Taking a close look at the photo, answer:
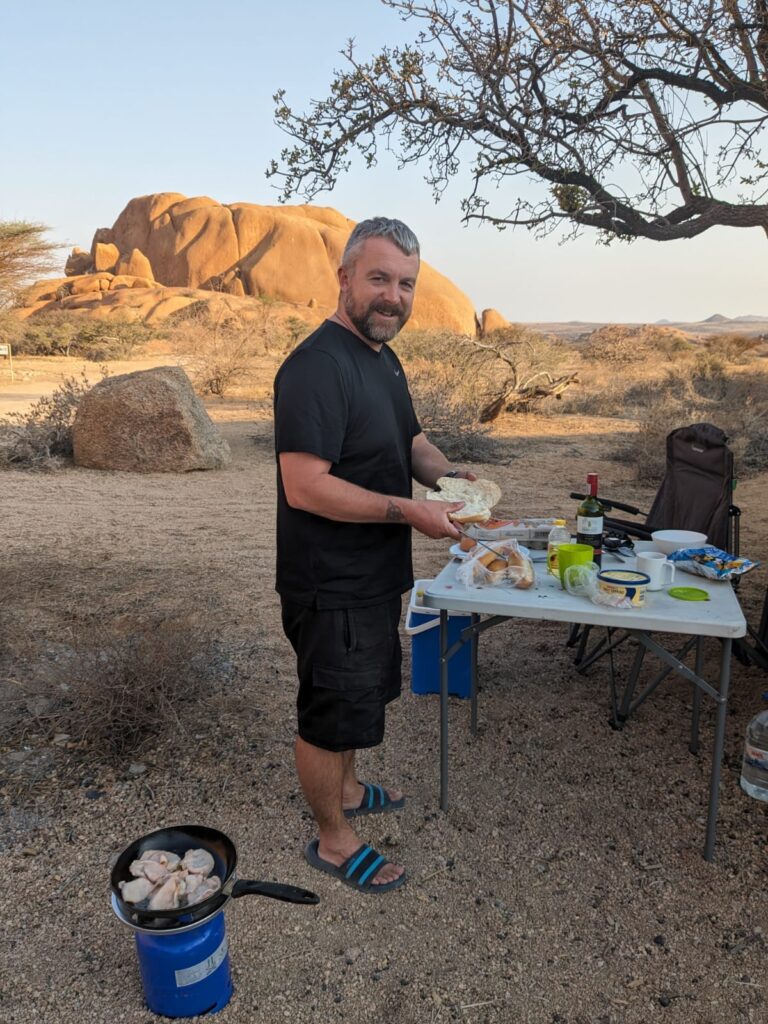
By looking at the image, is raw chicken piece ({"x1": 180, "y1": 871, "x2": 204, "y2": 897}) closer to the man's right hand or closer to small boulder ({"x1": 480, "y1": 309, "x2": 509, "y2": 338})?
the man's right hand

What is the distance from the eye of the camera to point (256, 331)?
17.9m

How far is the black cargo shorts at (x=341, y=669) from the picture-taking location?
219 cm

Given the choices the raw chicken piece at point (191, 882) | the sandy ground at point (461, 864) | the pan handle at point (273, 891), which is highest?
the raw chicken piece at point (191, 882)

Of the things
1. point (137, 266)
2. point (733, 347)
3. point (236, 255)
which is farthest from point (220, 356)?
point (137, 266)

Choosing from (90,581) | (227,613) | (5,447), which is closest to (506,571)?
(227,613)

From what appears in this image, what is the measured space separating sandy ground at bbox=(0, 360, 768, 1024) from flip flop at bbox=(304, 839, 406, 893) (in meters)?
0.03

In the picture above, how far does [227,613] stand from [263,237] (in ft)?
132

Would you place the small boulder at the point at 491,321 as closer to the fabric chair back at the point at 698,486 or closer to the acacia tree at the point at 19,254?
the acacia tree at the point at 19,254

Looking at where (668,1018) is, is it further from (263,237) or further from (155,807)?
(263,237)

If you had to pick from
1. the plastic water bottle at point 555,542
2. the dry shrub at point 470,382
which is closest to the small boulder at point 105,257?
the dry shrub at point 470,382

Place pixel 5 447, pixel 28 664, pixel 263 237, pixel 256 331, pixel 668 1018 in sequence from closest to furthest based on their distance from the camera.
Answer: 1. pixel 668 1018
2. pixel 28 664
3. pixel 5 447
4. pixel 256 331
5. pixel 263 237

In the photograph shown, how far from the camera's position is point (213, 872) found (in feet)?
6.42

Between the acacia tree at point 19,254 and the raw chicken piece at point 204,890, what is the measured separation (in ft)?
76.0

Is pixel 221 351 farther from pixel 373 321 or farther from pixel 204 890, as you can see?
pixel 204 890
